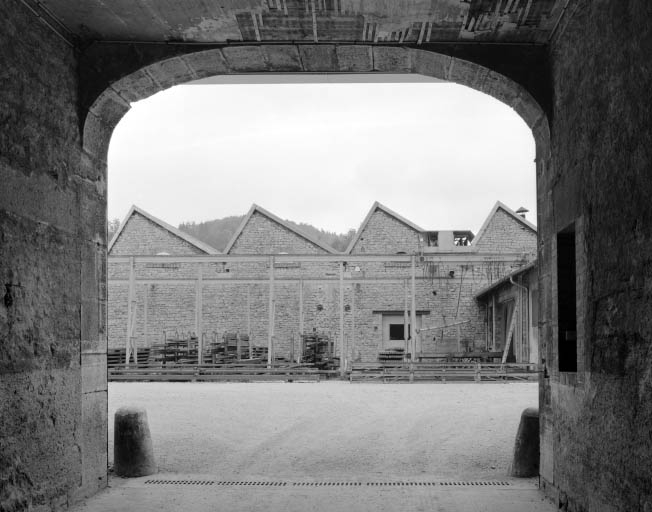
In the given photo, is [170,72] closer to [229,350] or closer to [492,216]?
[229,350]

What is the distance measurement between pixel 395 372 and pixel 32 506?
48.0 feet

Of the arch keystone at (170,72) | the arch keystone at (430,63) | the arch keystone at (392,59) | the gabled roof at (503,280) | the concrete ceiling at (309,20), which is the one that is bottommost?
the gabled roof at (503,280)

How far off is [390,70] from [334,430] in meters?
5.67

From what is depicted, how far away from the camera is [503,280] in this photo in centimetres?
2159

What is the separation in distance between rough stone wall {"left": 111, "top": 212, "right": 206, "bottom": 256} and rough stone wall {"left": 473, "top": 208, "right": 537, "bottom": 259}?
1235 cm

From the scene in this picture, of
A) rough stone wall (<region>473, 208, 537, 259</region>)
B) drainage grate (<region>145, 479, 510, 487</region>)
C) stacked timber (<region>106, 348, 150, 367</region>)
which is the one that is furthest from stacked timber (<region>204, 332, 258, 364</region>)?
drainage grate (<region>145, 479, 510, 487</region>)

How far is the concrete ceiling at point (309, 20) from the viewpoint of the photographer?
4.79m

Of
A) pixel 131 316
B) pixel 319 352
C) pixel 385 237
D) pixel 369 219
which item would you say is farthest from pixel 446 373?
pixel 369 219

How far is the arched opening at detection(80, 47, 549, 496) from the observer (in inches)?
218

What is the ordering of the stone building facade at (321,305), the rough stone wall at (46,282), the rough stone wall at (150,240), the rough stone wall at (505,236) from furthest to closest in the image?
the rough stone wall at (505,236), the rough stone wall at (150,240), the stone building facade at (321,305), the rough stone wall at (46,282)

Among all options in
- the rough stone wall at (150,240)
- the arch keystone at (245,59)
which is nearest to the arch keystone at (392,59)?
the arch keystone at (245,59)

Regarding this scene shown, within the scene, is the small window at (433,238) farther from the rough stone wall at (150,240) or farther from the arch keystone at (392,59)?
the arch keystone at (392,59)

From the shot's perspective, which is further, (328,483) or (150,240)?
(150,240)

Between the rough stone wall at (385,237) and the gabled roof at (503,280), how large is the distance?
4209 millimetres
